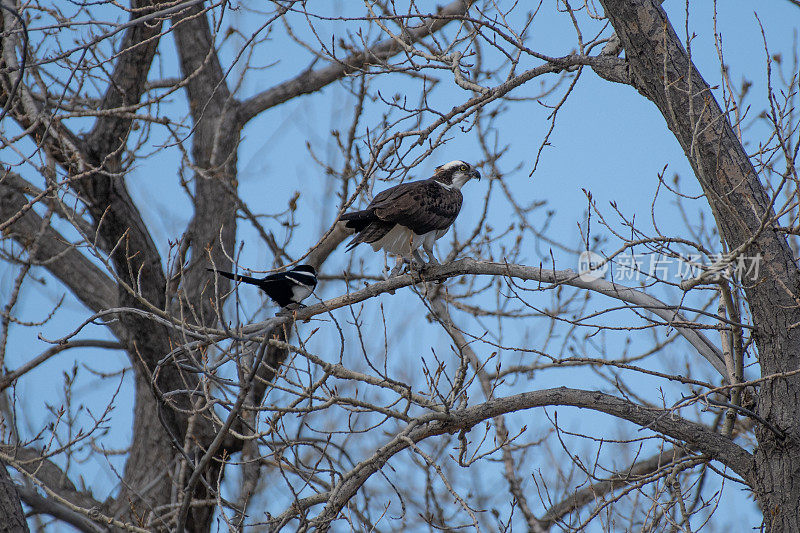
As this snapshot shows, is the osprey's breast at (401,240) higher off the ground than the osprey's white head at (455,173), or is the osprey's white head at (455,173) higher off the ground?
the osprey's white head at (455,173)

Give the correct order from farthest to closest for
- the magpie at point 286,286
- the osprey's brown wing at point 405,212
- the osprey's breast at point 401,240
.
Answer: the osprey's breast at point 401,240, the magpie at point 286,286, the osprey's brown wing at point 405,212

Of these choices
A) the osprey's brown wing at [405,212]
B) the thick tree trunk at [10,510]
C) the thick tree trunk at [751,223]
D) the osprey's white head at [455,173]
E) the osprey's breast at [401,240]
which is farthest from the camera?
the osprey's white head at [455,173]

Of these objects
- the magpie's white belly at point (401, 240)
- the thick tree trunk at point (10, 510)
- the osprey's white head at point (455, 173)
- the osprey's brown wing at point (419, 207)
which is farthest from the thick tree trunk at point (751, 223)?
the thick tree trunk at point (10, 510)

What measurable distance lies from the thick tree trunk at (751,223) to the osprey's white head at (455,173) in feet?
9.99

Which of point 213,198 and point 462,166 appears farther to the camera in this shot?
point 213,198

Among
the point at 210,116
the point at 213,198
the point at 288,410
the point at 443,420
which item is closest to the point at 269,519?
the point at 288,410

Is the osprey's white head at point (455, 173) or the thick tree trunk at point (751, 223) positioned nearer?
the thick tree trunk at point (751, 223)

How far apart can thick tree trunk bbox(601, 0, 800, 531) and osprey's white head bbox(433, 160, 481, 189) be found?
9.99 ft

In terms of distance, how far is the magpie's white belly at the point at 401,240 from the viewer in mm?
6225

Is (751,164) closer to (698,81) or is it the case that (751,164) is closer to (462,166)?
(698,81)

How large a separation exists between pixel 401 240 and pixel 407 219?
318mm

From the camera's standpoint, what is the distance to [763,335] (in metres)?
4.39

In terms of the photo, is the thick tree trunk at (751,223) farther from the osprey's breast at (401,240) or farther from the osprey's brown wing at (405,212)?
the osprey's breast at (401,240)

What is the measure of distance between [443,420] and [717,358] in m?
1.86
